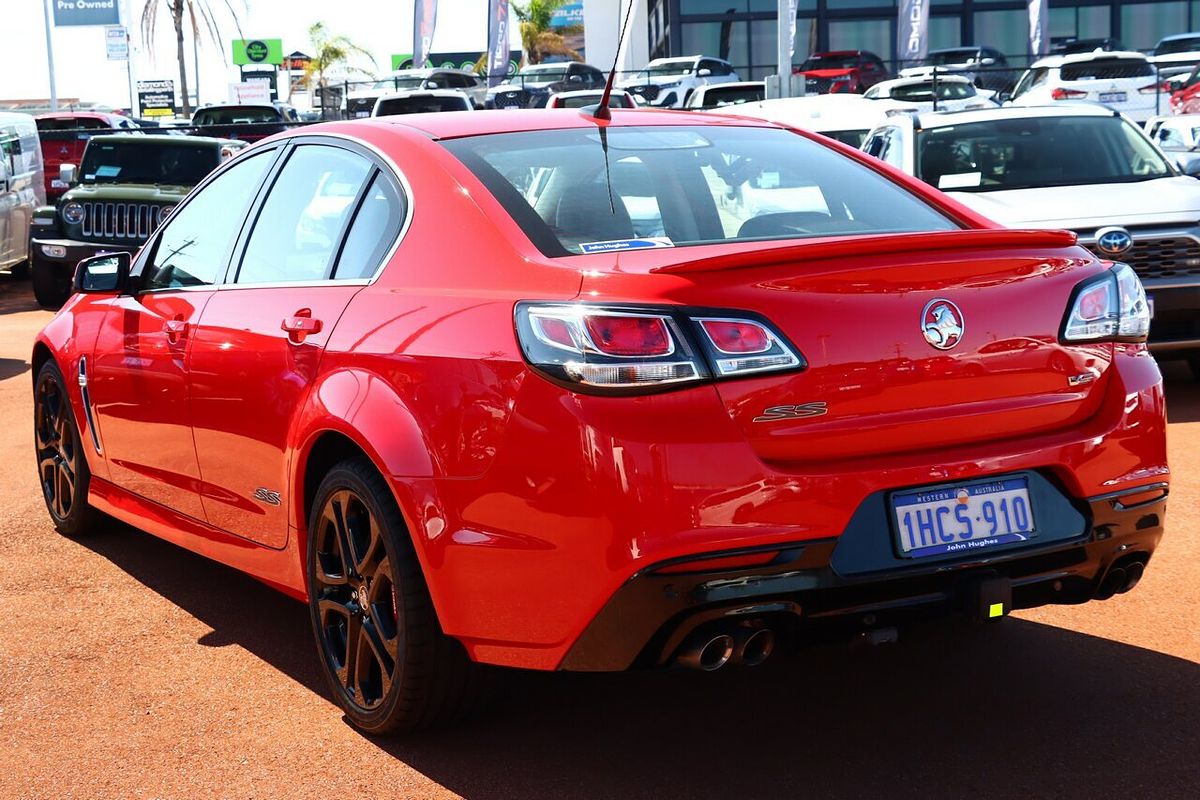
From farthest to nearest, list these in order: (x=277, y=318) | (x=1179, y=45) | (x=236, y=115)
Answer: (x=1179, y=45) < (x=236, y=115) < (x=277, y=318)

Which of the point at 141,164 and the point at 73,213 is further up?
the point at 141,164

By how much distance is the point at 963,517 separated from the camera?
3398 millimetres

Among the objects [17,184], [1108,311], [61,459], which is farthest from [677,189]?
[17,184]

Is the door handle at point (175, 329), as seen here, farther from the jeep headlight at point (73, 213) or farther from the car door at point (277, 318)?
the jeep headlight at point (73, 213)

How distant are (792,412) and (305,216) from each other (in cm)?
183

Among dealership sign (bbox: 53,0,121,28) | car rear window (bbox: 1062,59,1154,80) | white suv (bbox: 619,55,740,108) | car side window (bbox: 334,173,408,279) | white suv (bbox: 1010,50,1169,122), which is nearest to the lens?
car side window (bbox: 334,173,408,279)

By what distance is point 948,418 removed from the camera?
340 centimetres

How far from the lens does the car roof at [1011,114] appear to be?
10156 mm

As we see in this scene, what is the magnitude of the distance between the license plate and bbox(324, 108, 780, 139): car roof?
1.56m

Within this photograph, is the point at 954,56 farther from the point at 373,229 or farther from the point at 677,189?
the point at 373,229

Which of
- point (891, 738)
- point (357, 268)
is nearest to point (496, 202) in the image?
point (357, 268)

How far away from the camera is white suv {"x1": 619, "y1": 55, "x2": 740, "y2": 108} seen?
36.4 meters

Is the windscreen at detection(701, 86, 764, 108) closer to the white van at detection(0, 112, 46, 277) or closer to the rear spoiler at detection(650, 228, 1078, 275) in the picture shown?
the white van at detection(0, 112, 46, 277)

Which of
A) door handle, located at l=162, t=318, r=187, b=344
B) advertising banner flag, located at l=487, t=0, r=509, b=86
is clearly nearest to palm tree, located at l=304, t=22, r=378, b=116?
advertising banner flag, located at l=487, t=0, r=509, b=86
